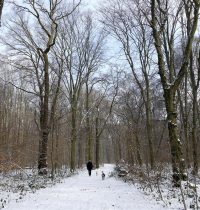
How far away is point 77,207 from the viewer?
1107 centimetres

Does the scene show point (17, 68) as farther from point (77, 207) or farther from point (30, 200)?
point (77, 207)

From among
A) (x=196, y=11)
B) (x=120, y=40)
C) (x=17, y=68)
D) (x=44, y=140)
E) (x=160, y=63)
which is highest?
(x=120, y=40)

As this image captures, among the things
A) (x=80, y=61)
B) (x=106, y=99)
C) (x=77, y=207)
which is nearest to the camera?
(x=77, y=207)

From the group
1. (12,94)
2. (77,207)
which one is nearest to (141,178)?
(77,207)

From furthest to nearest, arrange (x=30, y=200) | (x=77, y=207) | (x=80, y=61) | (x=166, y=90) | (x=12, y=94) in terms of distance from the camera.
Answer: (x=12, y=94), (x=80, y=61), (x=166, y=90), (x=30, y=200), (x=77, y=207)

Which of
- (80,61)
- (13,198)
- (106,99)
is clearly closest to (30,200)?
(13,198)

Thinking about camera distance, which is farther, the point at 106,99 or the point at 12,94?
the point at 12,94

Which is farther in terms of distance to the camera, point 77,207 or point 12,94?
point 12,94

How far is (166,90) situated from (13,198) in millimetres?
8236

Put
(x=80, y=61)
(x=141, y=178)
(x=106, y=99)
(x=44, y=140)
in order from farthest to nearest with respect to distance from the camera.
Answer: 1. (x=106, y=99)
2. (x=80, y=61)
3. (x=44, y=140)
4. (x=141, y=178)

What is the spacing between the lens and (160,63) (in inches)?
576

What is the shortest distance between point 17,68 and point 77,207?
17879 mm

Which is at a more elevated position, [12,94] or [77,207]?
[12,94]

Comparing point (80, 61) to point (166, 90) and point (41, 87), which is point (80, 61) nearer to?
point (41, 87)
